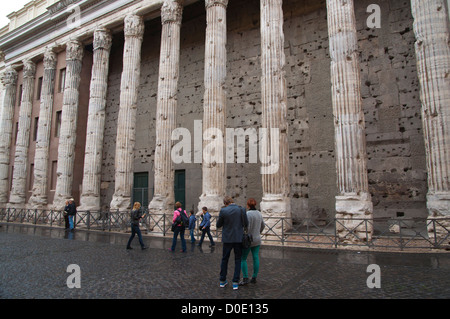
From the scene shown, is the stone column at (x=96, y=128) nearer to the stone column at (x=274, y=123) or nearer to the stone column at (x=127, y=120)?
the stone column at (x=127, y=120)

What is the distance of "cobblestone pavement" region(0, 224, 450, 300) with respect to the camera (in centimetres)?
442

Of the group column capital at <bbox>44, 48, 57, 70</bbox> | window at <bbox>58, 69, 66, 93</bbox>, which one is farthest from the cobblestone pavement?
column capital at <bbox>44, 48, 57, 70</bbox>

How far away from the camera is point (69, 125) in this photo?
16750mm

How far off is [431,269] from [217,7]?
1145cm

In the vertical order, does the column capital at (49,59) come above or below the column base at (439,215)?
above

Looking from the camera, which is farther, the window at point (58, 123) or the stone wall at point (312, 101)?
the window at point (58, 123)

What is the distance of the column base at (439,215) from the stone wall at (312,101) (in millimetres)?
3039

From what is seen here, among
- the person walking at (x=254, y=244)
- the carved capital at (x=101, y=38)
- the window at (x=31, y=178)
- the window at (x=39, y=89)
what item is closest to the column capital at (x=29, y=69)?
Result: the window at (x=39, y=89)

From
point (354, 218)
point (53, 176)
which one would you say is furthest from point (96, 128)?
point (354, 218)

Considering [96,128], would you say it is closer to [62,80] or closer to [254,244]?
[62,80]

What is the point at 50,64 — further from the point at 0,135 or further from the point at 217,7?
the point at 217,7

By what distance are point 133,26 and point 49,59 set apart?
730 centimetres

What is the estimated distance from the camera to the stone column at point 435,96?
8.17 m

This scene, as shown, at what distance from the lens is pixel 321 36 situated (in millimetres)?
13656
